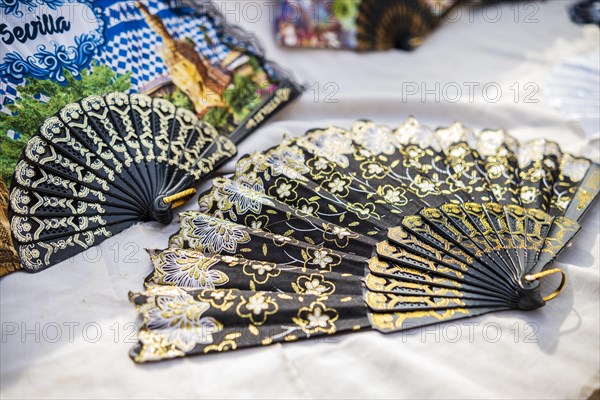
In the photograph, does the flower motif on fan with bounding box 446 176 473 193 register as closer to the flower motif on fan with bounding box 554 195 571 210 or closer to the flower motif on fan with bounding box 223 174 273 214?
the flower motif on fan with bounding box 554 195 571 210

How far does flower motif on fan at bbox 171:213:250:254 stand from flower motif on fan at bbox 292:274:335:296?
6.6 inches

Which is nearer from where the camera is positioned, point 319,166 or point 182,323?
point 182,323

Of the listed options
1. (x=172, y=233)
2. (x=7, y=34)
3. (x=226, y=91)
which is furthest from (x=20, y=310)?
(x=226, y=91)

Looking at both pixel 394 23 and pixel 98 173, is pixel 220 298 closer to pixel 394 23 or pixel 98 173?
pixel 98 173

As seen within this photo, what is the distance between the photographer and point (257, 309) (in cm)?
107

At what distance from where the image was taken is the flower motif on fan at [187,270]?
1.13m

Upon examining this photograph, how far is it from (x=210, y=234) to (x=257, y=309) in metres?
0.24

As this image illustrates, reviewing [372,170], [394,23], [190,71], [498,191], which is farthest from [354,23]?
[498,191]

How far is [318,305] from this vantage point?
1.08m

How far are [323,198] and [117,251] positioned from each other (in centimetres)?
51

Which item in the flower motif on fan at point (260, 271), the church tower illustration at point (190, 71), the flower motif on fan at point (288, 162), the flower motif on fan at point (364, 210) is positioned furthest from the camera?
the church tower illustration at point (190, 71)

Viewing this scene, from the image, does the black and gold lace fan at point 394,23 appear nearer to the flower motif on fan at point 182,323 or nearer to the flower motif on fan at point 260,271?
the flower motif on fan at point 260,271

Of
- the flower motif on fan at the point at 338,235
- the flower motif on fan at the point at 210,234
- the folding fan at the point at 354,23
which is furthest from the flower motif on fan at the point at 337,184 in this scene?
the folding fan at the point at 354,23

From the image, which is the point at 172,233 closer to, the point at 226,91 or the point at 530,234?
the point at 226,91
